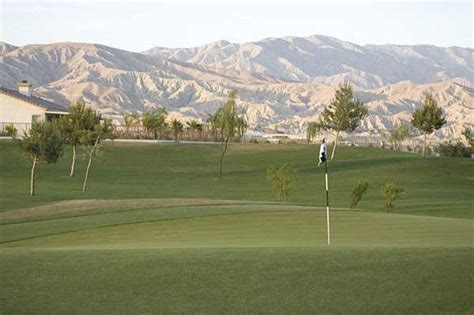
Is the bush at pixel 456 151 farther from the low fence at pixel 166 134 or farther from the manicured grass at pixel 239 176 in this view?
the low fence at pixel 166 134

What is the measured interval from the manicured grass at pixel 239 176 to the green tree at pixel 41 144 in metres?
2.37

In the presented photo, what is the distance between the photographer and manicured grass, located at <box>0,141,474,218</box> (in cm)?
5166

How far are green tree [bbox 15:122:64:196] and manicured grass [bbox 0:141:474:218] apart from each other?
7.77 ft

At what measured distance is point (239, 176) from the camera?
238ft

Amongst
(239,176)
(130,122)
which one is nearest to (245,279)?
(239,176)

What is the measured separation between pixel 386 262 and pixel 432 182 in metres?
51.9

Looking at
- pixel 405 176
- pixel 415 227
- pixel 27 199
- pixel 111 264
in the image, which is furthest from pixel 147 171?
pixel 111 264

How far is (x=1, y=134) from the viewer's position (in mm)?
90500

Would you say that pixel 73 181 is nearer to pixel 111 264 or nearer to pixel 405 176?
pixel 405 176

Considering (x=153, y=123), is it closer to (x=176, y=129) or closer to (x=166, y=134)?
(x=166, y=134)

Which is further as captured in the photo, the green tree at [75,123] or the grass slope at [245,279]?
the green tree at [75,123]

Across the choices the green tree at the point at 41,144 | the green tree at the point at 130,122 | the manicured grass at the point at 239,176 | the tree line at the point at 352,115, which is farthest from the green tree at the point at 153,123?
the green tree at the point at 41,144

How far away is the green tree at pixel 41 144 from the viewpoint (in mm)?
52094

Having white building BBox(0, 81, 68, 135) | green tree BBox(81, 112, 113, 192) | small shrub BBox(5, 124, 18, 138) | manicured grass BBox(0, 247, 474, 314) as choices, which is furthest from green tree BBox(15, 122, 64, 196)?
white building BBox(0, 81, 68, 135)
